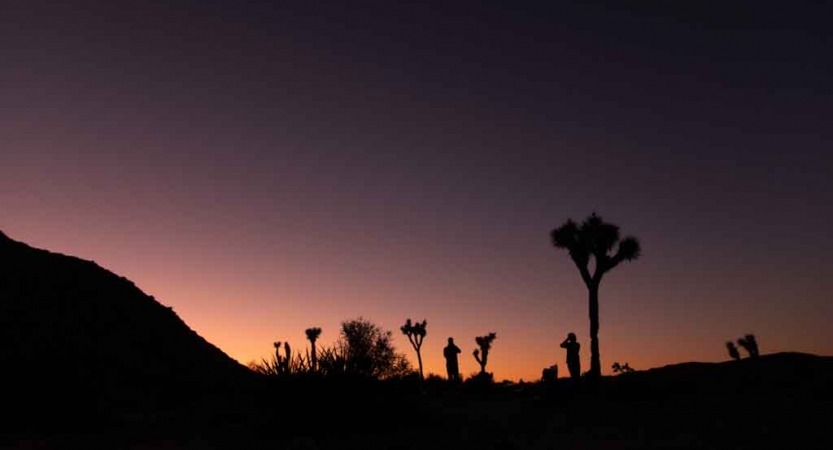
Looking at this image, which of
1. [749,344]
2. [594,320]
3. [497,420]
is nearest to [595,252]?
[594,320]

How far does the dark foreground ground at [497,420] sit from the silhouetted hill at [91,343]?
2.53 meters

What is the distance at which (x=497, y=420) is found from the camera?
1414 cm

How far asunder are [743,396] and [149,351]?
98.6ft

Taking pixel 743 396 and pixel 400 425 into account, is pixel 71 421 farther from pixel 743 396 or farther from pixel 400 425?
pixel 743 396

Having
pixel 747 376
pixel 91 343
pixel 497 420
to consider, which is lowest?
pixel 497 420

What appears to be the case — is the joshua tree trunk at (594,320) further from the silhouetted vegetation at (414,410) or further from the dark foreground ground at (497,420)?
the dark foreground ground at (497,420)

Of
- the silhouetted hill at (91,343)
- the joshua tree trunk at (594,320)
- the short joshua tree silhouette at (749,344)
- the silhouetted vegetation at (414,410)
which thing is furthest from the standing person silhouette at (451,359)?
the short joshua tree silhouette at (749,344)

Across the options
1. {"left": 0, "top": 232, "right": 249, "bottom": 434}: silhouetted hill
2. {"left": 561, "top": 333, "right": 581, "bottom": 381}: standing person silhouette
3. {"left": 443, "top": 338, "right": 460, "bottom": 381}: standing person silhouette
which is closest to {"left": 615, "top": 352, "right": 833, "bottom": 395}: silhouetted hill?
{"left": 561, "top": 333, "right": 581, "bottom": 381}: standing person silhouette

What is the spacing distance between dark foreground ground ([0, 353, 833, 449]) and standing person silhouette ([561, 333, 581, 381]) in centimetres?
277

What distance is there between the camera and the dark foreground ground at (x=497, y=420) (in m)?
10.6

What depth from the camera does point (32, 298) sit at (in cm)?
3319

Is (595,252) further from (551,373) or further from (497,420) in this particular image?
(497,420)

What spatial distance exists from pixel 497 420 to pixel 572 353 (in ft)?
26.7

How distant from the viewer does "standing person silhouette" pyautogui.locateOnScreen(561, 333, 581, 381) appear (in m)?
21.2
